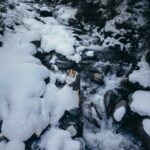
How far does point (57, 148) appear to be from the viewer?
484 cm

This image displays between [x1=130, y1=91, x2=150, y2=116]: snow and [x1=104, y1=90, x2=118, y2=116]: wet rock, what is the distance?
38 cm

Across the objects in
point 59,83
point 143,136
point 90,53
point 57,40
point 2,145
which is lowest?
point 2,145

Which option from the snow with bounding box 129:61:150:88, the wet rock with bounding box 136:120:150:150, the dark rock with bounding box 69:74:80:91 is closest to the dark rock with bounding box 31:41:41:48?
the dark rock with bounding box 69:74:80:91

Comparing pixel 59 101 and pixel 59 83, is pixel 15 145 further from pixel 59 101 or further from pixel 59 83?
pixel 59 83

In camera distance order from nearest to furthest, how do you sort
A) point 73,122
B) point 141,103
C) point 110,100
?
point 73,122 < point 141,103 < point 110,100

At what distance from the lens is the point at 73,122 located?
214 inches

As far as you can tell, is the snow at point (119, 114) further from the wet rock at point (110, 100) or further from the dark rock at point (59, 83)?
the dark rock at point (59, 83)

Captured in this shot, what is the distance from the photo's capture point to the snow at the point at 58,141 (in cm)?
491

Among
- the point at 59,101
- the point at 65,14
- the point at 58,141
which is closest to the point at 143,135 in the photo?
the point at 58,141

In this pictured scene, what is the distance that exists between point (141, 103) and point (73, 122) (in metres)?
1.35

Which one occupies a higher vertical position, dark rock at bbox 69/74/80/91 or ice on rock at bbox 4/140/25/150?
dark rock at bbox 69/74/80/91

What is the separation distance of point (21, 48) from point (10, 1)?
2.46 m

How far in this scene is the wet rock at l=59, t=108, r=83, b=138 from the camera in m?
5.29

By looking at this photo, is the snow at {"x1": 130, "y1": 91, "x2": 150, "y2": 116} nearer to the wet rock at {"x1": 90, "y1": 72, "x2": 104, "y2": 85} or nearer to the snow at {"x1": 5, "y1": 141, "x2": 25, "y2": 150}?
the wet rock at {"x1": 90, "y1": 72, "x2": 104, "y2": 85}
